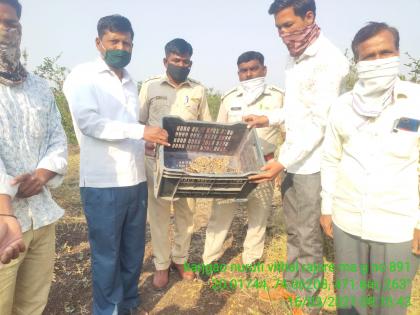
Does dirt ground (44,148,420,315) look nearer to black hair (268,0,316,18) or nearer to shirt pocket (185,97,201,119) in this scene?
shirt pocket (185,97,201,119)

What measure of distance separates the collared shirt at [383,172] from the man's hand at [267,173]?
1.75 ft

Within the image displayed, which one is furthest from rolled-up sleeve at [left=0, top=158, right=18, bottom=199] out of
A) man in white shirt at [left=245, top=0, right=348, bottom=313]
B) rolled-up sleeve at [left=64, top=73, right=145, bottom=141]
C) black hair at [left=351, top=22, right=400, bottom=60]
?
black hair at [left=351, top=22, right=400, bottom=60]

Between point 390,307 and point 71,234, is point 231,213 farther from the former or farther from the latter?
point 71,234

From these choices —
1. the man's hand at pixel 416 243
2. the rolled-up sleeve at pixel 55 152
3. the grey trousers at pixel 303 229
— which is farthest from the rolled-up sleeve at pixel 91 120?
the man's hand at pixel 416 243

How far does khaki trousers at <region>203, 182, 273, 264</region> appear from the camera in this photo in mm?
3385

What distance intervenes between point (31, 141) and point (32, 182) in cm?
27

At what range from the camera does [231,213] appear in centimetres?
342

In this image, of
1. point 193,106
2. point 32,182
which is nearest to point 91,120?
point 32,182

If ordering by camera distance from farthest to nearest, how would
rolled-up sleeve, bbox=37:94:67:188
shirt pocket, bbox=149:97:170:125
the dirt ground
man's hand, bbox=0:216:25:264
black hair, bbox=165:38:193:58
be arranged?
shirt pocket, bbox=149:97:170:125 < black hair, bbox=165:38:193:58 < the dirt ground < rolled-up sleeve, bbox=37:94:67:188 < man's hand, bbox=0:216:25:264

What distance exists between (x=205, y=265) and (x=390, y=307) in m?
1.92

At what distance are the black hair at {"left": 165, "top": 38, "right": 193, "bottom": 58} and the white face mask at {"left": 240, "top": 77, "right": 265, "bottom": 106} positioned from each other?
71 centimetres

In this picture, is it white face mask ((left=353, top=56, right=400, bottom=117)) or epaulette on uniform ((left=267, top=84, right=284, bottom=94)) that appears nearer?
white face mask ((left=353, top=56, right=400, bottom=117))

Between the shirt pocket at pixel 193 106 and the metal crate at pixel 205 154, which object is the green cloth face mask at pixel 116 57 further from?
the shirt pocket at pixel 193 106

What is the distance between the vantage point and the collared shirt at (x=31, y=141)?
172 cm
